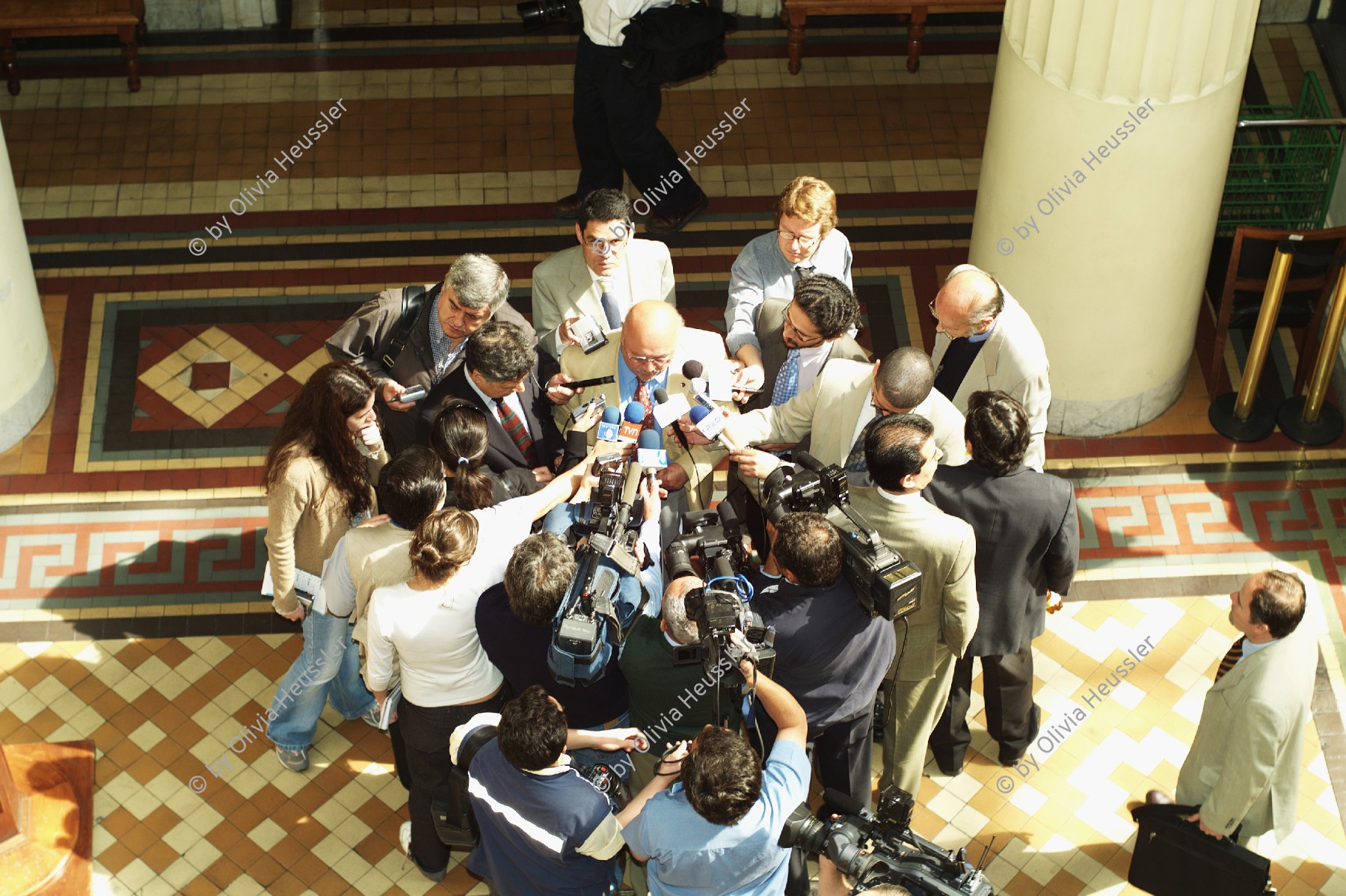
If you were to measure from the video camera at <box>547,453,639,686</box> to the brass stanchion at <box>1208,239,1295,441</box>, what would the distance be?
3493 mm

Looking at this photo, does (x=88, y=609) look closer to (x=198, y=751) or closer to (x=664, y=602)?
(x=198, y=751)

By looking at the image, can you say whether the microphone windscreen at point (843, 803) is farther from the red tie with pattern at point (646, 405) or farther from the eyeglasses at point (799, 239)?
the eyeglasses at point (799, 239)

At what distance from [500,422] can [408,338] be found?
0.54 m

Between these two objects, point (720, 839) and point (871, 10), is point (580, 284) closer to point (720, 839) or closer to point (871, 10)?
point (720, 839)

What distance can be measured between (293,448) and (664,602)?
1.45 meters

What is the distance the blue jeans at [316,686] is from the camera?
18.9 ft

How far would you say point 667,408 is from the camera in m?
5.20

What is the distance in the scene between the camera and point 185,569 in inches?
272

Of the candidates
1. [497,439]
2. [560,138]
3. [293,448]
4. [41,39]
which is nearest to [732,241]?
[560,138]

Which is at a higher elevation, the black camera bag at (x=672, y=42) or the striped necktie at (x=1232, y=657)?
the black camera bag at (x=672, y=42)

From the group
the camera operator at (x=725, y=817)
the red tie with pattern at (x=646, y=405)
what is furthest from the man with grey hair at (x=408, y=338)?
the camera operator at (x=725, y=817)

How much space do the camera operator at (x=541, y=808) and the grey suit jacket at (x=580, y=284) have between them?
1.95 meters

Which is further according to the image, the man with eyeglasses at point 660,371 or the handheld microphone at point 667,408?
the man with eyeglasses at point 660,371

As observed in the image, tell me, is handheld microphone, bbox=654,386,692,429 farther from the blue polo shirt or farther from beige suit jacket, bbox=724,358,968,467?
the blue polo shirt
